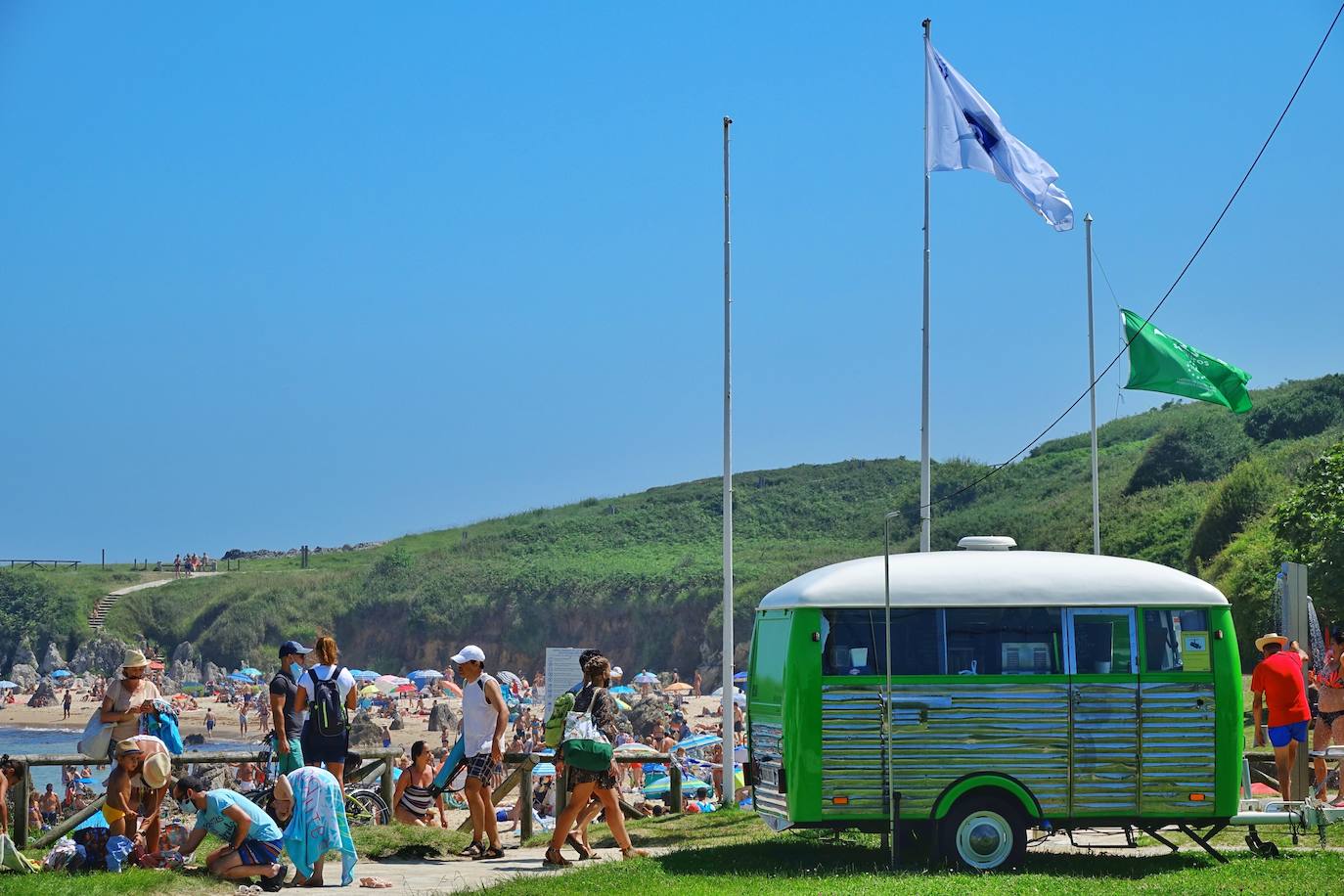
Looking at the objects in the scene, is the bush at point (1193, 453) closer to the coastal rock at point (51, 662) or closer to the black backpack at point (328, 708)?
the black backpack at point (328, 708)

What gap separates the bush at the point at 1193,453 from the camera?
6600cm

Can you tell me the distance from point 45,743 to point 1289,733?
180 feet

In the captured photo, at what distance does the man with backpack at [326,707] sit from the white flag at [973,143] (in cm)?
1139

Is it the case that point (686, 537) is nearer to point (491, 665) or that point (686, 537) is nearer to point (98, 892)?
point (491, 665)

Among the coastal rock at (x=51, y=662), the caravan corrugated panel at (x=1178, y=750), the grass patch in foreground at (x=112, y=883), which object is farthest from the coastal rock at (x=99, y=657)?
the caravan corrugated panel at (x=1178, y=750)

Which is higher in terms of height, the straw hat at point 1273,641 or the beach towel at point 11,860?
the straw hat at point 1273,641

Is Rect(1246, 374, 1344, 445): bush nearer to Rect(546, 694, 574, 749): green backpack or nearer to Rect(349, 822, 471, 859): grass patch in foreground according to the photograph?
Rect(349, 822, 471, 859): grass patch in foreground

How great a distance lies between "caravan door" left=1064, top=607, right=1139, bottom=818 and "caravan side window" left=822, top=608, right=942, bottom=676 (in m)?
1.18

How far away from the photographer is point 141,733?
42.1 ft

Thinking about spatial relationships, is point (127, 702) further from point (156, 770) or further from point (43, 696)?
point (43, 696)

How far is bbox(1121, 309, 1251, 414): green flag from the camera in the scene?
77.4 ft

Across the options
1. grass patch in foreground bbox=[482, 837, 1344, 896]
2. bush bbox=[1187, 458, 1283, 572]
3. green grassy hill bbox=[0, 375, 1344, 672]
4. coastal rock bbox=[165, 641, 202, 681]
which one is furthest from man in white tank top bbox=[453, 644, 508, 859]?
coastal rock bbox=[165, 641, 202, 681]

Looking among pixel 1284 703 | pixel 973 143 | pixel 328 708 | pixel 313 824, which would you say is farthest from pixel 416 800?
pixel 973 143

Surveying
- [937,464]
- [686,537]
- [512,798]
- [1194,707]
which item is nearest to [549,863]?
[1194,707]
